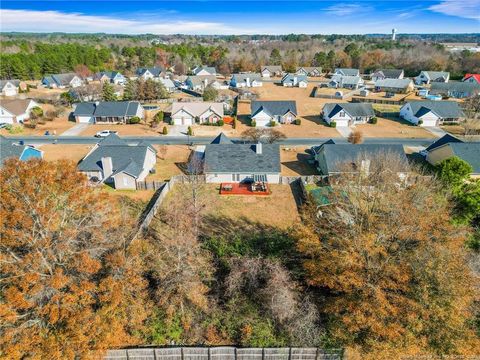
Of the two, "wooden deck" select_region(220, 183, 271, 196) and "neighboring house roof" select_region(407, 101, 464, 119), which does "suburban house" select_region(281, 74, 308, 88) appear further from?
"wooden deck" select_region(220, 183, 271, 196)

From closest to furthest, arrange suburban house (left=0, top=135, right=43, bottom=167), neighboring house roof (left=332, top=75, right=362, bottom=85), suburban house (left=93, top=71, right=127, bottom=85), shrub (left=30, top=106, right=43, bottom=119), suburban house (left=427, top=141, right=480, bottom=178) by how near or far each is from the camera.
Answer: suburban house (left=427, top=141, right=480, bottom=178)
suburban house (left=0, top=135, right=43, bottom=167)
shrub (left=30, top=106, right=43, bottom=119)
neighboring house roof (left=332, top=75, right=362, bottom=85)
suburban house (left=93, top=71, right=127, bottom=85)

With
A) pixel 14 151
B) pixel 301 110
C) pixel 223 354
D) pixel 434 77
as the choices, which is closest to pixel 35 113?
pixel 14 151

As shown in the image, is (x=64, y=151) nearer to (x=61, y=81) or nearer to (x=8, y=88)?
(x=8, y=88)

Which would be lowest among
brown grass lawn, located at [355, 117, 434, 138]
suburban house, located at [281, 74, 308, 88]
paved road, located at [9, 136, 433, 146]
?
paved road, located at [9, 136, 433, 146]

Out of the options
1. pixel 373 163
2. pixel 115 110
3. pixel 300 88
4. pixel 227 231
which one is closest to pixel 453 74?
pixel 300 88


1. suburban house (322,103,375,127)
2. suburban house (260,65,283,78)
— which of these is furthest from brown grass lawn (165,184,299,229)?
suburban house (260,65,283,78)

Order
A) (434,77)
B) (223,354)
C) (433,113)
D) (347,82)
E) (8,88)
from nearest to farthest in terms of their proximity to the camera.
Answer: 1. (223,354)
2. (433,113)
3. (8,88)
4. (347,82)
5. (434,77)
